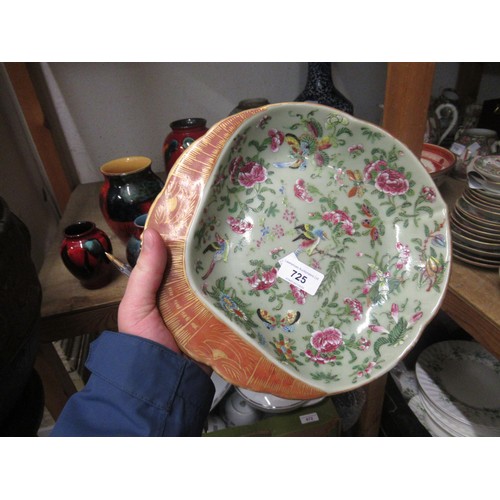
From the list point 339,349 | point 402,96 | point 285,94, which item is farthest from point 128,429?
point 285,94

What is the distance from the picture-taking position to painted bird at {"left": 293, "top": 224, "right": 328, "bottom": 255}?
0.65m

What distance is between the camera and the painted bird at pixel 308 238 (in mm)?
652

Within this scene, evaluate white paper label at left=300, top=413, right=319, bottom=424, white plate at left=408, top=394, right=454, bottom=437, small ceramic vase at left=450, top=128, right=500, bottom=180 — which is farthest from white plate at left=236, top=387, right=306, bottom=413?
small ceramic vase at left=450, top=128, right=500, bottom=180

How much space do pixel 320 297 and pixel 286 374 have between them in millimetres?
193

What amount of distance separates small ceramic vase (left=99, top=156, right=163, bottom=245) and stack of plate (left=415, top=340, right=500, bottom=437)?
0.80 metres

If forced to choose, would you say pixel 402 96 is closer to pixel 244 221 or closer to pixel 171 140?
pixel 244 221

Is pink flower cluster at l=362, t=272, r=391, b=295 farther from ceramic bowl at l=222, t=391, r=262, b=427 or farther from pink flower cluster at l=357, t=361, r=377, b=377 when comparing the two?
ceramic bowl at l=222, t=391, r=262, b=427

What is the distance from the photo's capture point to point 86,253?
70cm

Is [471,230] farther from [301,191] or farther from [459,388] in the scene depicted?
[459,388]

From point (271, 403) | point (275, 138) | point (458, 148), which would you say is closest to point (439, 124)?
point (458, 148)

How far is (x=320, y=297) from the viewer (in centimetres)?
65

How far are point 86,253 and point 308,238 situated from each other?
0.43 metres

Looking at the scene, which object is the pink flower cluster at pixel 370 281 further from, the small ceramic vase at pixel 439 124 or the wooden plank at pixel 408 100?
the small ceramic vase at pixel 439 124

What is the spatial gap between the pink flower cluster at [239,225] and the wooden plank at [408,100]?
287mm
